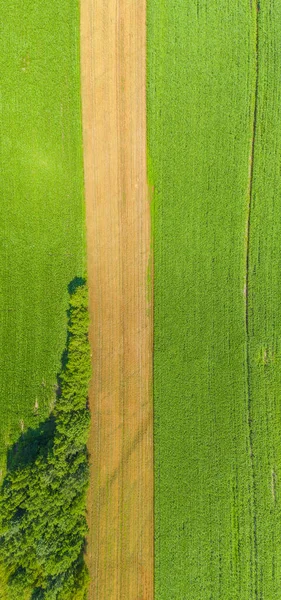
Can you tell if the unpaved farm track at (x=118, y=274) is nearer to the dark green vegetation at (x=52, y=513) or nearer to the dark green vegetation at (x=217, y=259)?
the dark green vegetation at (x=217, y=259)

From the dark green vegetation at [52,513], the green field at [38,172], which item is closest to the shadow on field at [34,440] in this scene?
the dark green vegetation at [52,513]

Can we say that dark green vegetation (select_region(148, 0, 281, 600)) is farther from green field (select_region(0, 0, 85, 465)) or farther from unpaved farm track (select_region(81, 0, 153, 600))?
green field (select_region(0, 0, 85, 465))

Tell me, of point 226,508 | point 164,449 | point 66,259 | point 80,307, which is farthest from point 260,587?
point 66,259

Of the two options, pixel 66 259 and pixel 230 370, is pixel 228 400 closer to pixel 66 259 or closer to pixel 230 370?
pixel 230 370

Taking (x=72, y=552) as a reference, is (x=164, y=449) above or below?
above

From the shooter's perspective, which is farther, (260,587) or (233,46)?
(233,46)

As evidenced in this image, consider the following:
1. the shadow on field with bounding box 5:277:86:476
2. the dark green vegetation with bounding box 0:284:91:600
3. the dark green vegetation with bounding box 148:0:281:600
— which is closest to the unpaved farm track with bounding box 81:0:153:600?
the dark green vegetation with bounding box 148:0:281:600
